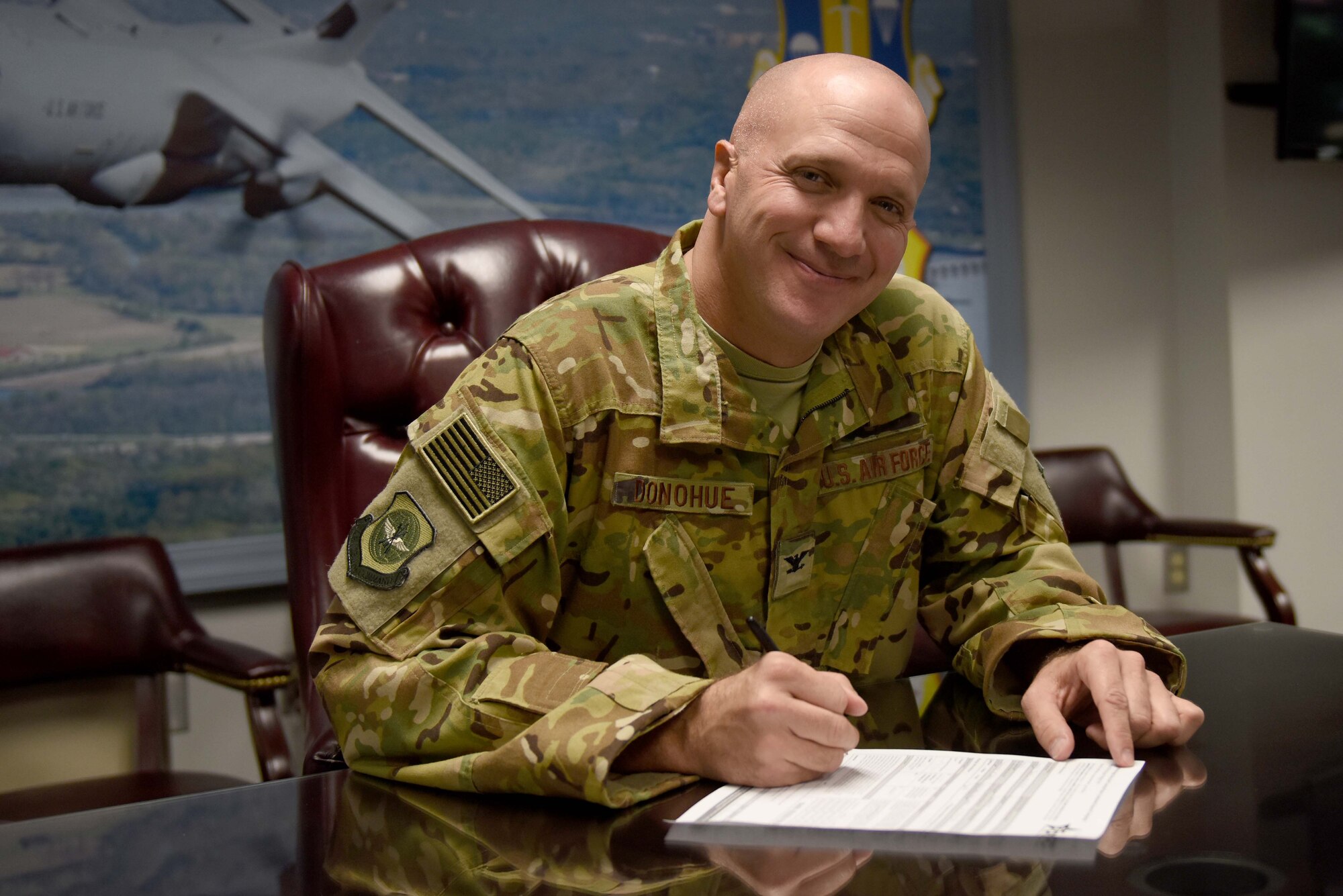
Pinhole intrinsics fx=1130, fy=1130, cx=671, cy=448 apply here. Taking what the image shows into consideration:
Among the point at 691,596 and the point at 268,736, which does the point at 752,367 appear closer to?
the point at 691,596

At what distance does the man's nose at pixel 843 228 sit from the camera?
1.13m

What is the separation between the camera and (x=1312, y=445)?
133 inches

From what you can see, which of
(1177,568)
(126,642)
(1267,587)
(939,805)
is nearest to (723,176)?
(939,805)

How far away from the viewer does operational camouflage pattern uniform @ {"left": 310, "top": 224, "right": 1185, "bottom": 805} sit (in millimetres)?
924

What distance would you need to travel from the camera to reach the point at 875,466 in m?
1.27

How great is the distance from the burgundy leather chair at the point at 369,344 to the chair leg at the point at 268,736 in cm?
33

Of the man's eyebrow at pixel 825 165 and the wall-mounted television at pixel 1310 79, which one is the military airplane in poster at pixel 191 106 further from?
the wall-mounted television at pixel 1310 79

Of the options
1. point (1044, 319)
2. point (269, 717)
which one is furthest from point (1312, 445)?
point (269, 717)

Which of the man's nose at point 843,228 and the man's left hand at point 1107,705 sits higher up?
the man's nose at point 843,228

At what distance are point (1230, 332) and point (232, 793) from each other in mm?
3155

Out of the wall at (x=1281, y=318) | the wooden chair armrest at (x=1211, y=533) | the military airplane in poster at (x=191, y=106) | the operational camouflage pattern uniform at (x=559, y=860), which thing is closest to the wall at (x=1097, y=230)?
the wall at (x=1281, y=318)

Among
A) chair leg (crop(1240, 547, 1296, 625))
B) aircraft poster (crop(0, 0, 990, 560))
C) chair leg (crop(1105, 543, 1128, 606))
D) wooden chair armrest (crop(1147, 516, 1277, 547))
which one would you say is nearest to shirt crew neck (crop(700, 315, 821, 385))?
aircraft poster (crop(0, 0, 990, 560))

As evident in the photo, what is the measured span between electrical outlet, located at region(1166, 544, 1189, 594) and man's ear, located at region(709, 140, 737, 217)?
273 cm

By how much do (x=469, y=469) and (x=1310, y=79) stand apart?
296 centimetres
